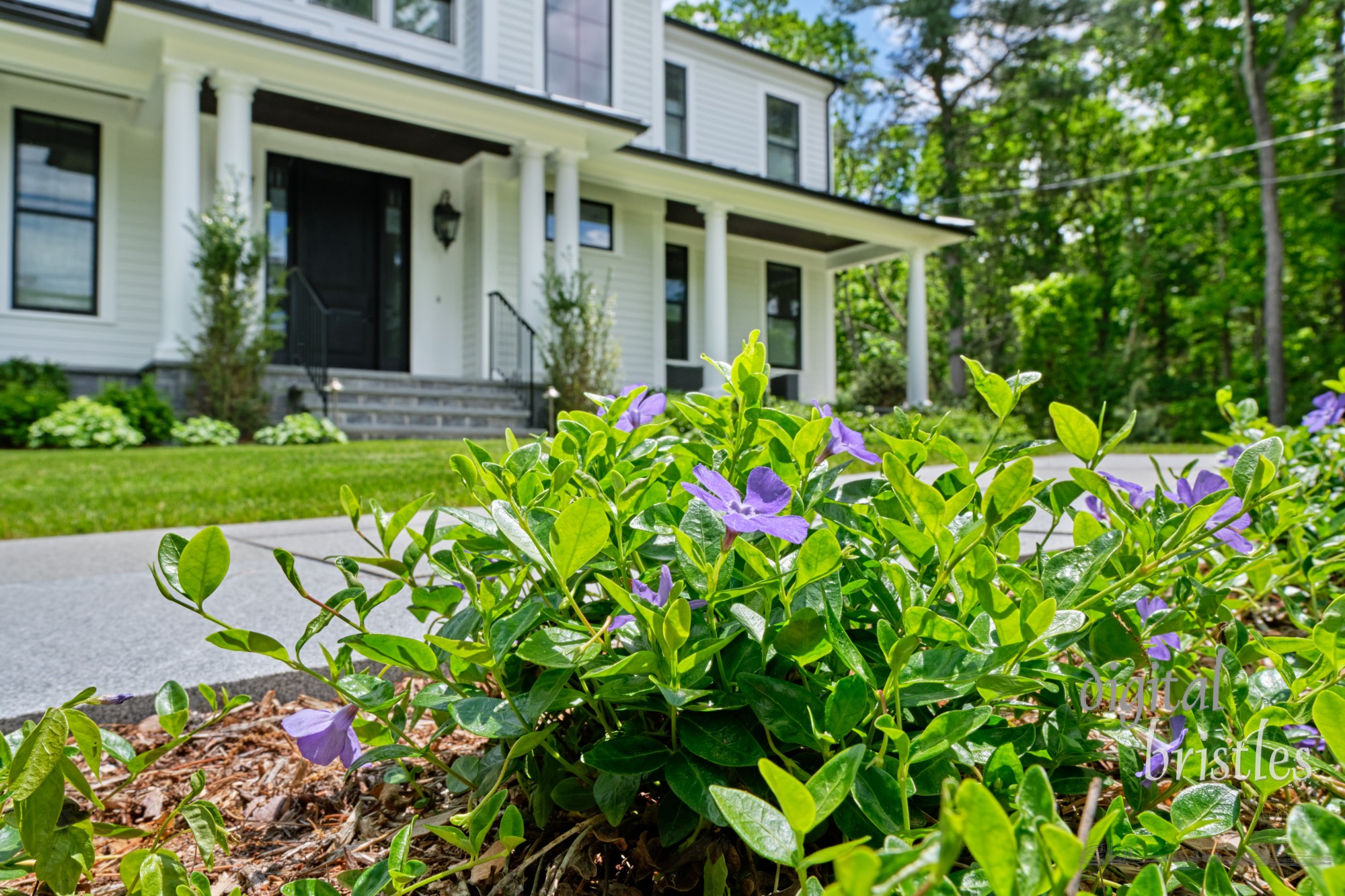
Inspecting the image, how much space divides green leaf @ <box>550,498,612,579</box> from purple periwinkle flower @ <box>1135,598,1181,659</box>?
569 millimetres

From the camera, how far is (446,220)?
961 cm

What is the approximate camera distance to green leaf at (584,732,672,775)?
1.95 feet

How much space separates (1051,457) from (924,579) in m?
7.13

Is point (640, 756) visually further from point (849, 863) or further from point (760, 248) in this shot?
point (760, 248)

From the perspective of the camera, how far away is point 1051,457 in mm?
7133

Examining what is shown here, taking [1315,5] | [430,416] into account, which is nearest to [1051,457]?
[430,416]

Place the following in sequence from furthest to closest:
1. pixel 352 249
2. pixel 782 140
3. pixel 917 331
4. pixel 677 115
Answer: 1. pixel 782 140
2. pixel 917 331
3. pixel 677 115
4. pixel 352 249

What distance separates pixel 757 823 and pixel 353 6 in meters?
11.1

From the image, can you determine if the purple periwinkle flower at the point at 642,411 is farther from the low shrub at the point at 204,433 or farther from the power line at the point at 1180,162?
the power line at the point at 1180,162

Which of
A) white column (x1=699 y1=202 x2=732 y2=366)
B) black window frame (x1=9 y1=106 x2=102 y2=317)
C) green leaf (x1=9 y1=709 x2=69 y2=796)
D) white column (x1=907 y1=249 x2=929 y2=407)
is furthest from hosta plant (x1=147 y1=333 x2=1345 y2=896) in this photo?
white column (x1=907 y1=249 x2=929 y2=407)

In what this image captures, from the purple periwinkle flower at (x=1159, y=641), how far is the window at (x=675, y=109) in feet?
40.8

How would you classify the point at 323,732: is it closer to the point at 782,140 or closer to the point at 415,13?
the point at 415,13

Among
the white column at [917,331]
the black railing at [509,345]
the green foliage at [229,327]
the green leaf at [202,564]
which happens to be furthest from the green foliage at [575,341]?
the green leaf at [202,564]

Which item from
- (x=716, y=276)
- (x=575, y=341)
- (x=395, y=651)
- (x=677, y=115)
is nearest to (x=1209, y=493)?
(x=395, y=651)
